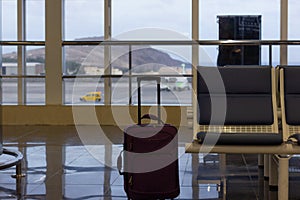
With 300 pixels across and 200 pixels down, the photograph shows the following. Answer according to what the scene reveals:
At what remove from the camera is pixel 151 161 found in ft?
9.77

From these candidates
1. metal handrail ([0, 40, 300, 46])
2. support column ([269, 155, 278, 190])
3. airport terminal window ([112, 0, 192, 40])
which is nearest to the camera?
support column ([269, 155, 278, 190])

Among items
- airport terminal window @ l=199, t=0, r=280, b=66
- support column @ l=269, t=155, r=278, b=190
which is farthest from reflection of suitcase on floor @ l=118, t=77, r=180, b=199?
airport terminal window @ l=199, t=0, r=280, b=66

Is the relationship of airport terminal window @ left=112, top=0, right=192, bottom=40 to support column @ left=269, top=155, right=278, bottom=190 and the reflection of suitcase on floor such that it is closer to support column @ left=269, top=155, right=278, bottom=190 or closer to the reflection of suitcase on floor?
support column @ left=269, top=155, right=278, bottom=190

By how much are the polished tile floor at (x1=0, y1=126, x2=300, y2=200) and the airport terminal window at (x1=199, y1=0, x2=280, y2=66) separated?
1738 millimetres

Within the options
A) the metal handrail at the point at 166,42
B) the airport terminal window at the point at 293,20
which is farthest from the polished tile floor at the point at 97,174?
the airport terminal window at the point at 293,20

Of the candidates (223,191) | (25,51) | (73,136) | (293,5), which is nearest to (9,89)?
(25,51)

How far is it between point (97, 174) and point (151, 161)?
1.04 m

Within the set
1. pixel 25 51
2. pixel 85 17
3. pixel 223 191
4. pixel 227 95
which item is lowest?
pixel 223 191

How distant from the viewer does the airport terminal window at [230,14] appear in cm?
697

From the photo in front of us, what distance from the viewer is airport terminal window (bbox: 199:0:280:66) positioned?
6969 millimetres

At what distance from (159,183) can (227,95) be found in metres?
0.92

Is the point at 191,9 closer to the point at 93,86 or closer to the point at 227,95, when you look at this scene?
the point at 93,86

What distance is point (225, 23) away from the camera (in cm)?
718

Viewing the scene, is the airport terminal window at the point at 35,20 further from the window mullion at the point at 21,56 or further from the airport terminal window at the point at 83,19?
the airport terminal window at the point at 83,19
